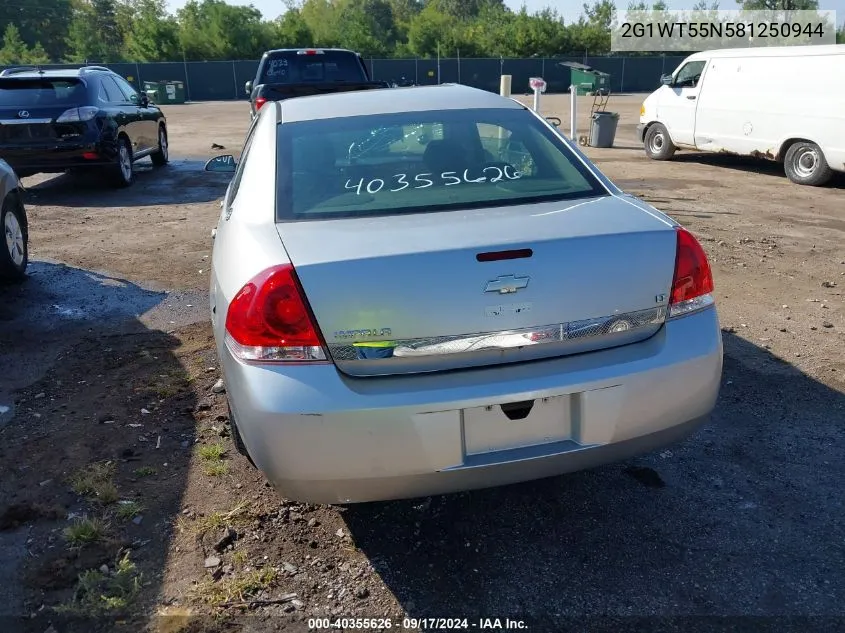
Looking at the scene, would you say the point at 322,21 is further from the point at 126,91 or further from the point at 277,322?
the point at 277,322

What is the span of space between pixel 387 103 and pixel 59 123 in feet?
27.2

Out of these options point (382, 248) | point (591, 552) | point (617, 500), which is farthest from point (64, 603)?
point (617, 500)

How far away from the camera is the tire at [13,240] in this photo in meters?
6.15

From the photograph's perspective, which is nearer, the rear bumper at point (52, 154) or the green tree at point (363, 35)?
the rear bumper at point (52, 154)

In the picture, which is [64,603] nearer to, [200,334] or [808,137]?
[200,334]

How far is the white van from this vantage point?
10.7m

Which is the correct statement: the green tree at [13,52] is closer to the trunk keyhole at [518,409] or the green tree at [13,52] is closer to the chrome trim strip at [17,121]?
the chrome trim strip at [17,121]

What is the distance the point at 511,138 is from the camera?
3611mm

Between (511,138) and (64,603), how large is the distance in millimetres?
2730

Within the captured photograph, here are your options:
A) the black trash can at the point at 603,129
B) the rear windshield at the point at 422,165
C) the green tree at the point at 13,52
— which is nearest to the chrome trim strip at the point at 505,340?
the rear windshield at the point at 422,165

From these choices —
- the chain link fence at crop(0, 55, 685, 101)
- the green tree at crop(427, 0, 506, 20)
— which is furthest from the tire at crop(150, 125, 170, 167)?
the green tree at crop(427, 0, 506, 20)

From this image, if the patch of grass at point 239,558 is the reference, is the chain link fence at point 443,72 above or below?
above

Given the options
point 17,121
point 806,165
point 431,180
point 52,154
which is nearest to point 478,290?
point 431,180

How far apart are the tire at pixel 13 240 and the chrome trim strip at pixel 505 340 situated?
498 cm
